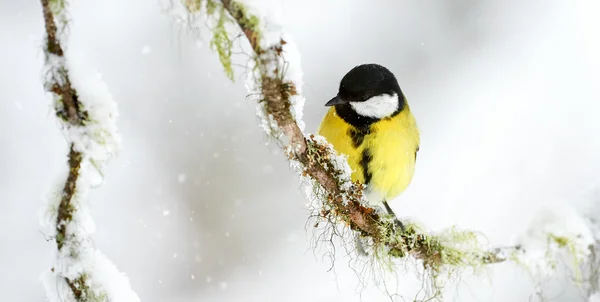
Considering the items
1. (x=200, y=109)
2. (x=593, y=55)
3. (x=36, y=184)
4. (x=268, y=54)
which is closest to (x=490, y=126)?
(x=593, y=55)

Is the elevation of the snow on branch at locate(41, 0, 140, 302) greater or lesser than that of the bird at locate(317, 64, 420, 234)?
lesser

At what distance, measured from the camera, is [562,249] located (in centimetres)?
142

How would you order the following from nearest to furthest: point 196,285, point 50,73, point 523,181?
point 50,73, point 196,285, point 523,181

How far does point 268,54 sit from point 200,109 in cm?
400

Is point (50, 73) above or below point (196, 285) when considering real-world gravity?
below

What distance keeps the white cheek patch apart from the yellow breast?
0.03 metres

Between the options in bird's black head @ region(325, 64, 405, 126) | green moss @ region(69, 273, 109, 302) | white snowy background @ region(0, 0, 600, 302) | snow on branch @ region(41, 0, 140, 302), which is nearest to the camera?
snow on branch @ region(41, 0, 140, 302)

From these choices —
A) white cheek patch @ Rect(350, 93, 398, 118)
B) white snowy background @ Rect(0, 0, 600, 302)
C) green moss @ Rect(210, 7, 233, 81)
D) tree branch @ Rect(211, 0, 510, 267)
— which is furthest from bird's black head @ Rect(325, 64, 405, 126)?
white snowy background @ Rect(0, 0, 600, 302)

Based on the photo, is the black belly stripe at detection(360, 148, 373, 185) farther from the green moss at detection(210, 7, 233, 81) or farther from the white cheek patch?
the green moss at detection(210, 7, 233, 81)

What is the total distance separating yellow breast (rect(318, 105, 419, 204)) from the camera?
6.73ft

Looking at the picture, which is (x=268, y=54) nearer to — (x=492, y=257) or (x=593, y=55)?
(x=492, y=257)

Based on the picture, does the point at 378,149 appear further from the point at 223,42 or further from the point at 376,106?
the point at 223,42

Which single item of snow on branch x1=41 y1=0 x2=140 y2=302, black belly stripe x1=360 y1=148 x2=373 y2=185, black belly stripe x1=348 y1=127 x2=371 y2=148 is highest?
black belly stripe x1=348 y1=127 x2=371 y2=148

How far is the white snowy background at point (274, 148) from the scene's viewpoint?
448cm
